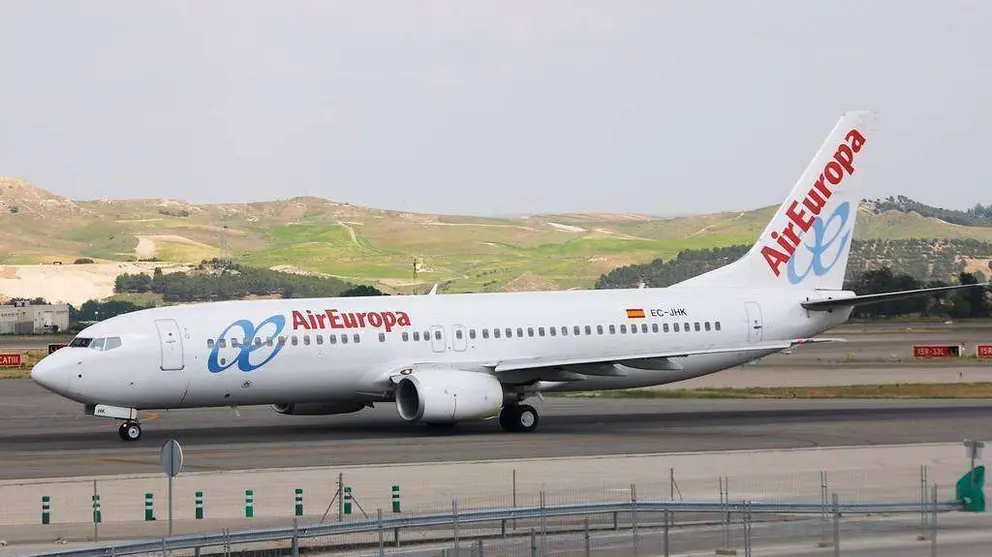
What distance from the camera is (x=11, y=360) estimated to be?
9044 cm

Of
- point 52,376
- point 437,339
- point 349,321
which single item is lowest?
point 52,376

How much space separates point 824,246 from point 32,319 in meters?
104

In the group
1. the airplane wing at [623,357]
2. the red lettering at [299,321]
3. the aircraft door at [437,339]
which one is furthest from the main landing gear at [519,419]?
the red lettering at [299,321]

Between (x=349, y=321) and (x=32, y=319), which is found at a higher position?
(x=32, y=319)

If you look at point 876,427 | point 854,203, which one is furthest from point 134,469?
point 854,203

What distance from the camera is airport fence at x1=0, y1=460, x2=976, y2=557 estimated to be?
2444 centimetres

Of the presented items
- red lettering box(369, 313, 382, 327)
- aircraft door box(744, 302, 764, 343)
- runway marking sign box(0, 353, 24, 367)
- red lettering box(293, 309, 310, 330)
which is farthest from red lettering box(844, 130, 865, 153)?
runway marking sign box(0, 353, 24, 367)

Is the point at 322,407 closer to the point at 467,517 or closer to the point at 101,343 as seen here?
the point at 101,343

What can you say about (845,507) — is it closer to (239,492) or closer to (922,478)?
(922,478)

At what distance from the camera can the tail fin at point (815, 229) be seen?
53094 millimetres

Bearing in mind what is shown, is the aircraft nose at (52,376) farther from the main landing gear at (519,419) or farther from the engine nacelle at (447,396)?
the main landing gear at (519,419)

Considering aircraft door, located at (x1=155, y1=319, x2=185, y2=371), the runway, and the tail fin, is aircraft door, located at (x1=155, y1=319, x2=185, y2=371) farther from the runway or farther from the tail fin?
the tail fin

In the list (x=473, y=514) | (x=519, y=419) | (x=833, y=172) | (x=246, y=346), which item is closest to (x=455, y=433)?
(x=519, y=419)

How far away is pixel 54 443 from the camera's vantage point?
43.5 meters
